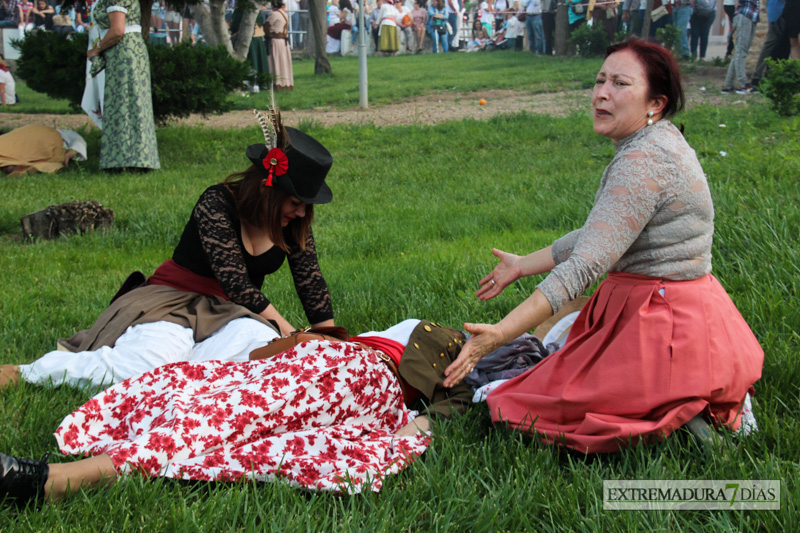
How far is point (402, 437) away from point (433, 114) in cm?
1218

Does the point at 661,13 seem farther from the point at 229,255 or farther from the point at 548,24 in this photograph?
the point at 229,255

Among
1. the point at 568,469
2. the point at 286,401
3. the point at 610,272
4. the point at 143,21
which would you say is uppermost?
the point at 143,21

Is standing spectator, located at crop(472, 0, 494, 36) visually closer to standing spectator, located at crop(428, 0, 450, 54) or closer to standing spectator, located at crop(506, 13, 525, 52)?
standing spectator, located at crop(428, 0, 450, 54)

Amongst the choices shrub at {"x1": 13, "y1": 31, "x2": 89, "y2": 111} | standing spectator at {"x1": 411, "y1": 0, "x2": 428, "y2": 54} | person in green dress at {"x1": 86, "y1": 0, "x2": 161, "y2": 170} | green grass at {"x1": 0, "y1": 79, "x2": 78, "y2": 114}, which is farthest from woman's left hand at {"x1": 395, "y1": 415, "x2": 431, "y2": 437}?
standing spectator at {"x1": 411, "y1": 0, "x2": 428, "y2": 54}

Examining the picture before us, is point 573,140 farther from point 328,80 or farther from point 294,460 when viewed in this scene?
point 328,80

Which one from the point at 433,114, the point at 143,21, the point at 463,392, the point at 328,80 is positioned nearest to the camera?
the point at 463,392

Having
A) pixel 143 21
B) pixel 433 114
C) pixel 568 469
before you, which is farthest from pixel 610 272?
pixel 433 114

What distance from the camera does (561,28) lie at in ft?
80.1

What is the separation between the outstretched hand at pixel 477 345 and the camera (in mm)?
2762

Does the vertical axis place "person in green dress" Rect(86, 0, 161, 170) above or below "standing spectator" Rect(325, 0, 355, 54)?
below

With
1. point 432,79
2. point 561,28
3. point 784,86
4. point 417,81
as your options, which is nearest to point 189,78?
point 784,86

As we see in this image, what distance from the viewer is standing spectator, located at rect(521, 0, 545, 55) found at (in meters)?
26.4

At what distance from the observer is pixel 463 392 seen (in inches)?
129

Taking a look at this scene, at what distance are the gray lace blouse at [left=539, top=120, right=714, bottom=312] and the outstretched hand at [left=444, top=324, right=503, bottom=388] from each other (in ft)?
0.77
